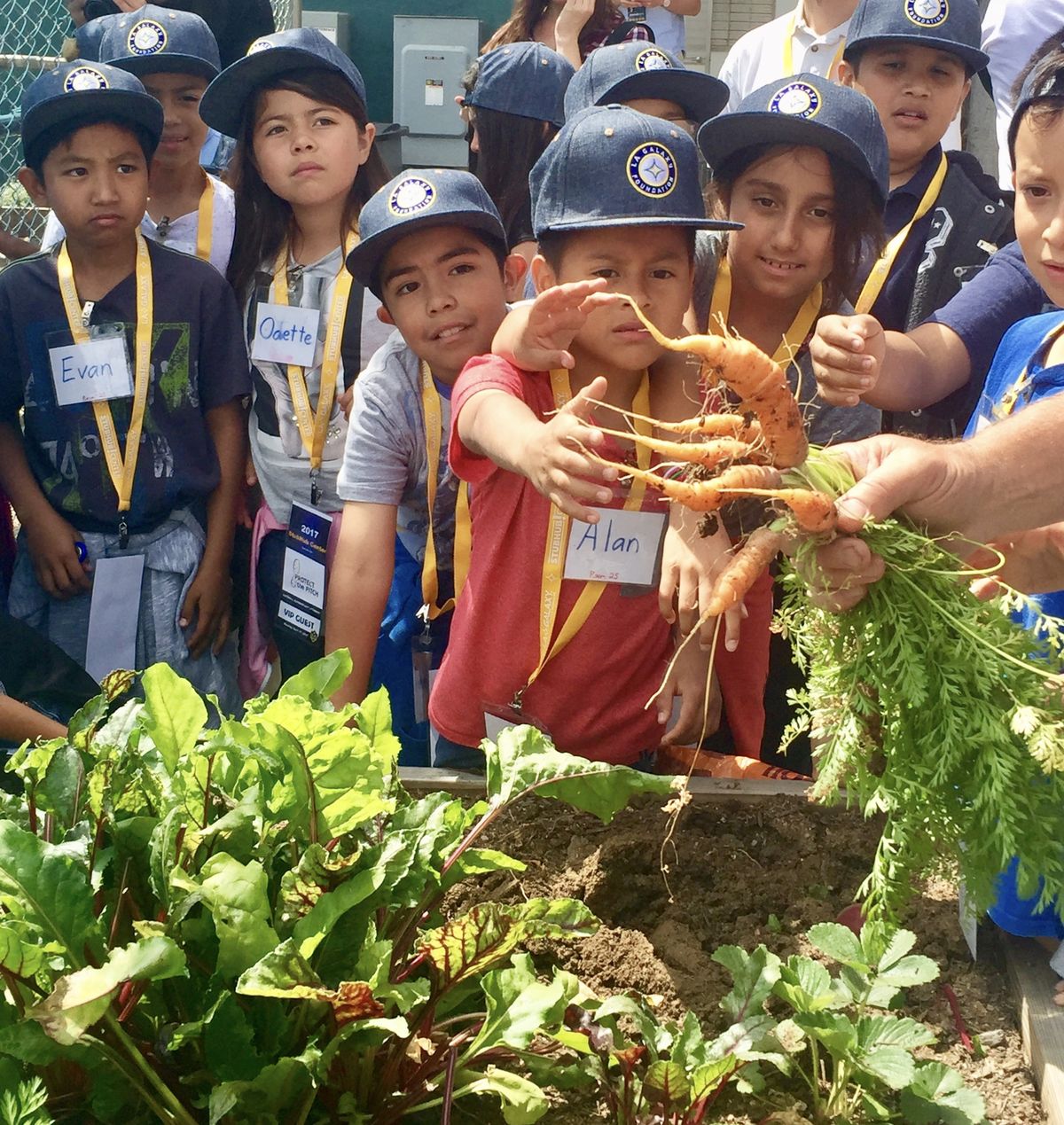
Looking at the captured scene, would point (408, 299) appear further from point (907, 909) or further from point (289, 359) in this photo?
point (907, 909)

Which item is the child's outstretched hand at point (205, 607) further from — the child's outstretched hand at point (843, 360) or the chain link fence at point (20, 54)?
the chain link fence at point (20, 54)

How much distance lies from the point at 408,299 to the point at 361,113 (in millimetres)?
1036

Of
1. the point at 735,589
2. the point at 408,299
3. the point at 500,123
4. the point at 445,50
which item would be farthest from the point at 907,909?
the point at 445,50

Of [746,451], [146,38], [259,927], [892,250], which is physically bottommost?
[259,927]

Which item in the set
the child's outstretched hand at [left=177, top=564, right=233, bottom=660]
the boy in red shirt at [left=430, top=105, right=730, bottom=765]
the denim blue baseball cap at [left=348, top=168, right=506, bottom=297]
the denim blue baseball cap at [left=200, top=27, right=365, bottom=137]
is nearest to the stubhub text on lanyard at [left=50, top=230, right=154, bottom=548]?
the child's outstretched hand at [left=177, top=564, right=233, bottom=660]

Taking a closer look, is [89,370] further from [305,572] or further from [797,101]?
[797,101]

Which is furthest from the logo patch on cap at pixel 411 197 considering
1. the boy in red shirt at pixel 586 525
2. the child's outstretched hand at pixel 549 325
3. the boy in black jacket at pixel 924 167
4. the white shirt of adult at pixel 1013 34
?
the white shirt of adult at pixel 1013 34

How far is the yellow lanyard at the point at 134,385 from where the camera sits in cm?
337

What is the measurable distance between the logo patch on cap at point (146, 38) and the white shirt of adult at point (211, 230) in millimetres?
403

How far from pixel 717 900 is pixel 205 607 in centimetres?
196

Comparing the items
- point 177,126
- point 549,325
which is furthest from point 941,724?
point 177,126

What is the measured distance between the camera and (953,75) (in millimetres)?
3035

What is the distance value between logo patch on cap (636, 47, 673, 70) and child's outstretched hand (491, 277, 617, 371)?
1310 mm

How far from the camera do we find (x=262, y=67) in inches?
132
